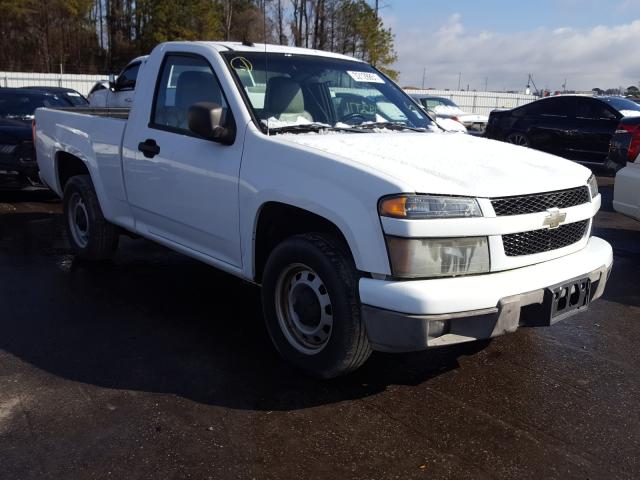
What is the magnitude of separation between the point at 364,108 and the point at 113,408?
2589 millimetres

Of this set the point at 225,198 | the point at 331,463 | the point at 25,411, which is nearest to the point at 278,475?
the point at 331,463

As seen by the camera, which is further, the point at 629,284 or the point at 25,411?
the point at 629,284

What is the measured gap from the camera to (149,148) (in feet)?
14.8

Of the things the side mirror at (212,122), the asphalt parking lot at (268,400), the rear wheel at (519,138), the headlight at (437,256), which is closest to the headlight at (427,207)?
the headlight at (437,256)

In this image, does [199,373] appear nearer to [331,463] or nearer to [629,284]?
[331,463]

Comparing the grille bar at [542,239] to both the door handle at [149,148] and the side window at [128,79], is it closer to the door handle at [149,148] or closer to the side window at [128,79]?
the door handle at [149,148]

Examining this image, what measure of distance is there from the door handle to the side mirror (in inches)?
29.3

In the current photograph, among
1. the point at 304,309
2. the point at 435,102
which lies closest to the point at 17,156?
the point at 304,309

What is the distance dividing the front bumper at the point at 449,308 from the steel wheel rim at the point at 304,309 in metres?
0.39

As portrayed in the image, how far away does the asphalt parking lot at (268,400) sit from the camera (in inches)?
111

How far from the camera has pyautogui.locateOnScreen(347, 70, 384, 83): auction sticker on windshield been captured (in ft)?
15.4

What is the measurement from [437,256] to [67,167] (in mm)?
4533

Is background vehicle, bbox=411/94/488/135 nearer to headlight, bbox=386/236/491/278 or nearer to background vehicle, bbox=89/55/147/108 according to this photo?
background vehicle, bbox=89/55/147/108

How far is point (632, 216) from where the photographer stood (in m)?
6.12
